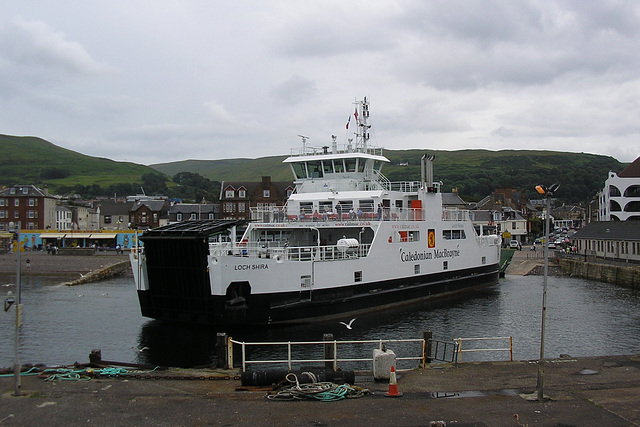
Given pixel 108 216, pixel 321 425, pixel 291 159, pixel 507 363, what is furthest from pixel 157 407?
pixel 108 216

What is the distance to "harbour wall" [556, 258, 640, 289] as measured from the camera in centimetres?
3700

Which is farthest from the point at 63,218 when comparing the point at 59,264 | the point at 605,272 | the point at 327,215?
the point at 605,272

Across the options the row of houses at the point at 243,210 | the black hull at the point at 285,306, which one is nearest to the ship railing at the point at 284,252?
the black hull at the point at 285,306

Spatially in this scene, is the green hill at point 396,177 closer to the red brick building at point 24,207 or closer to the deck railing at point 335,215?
the red brick building at point 24,207

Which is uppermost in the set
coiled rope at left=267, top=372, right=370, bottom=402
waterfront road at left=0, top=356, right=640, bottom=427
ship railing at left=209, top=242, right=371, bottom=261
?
ship railing at left=209, top=242, right=371, bottom=261

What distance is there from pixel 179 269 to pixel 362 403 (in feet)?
39.6

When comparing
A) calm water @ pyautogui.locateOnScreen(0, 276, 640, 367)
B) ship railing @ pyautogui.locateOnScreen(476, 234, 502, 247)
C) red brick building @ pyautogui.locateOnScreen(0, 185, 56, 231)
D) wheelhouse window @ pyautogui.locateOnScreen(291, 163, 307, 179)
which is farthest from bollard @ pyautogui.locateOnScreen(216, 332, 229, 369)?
red brick building @ pyautogui.locateOnScreen(0, 185, 56, 231)

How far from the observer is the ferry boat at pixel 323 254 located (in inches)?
806

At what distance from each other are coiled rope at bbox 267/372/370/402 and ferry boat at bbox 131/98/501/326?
9380 millimetres

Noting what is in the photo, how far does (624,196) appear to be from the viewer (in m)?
63.9

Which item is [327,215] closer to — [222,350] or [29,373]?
[222,350]

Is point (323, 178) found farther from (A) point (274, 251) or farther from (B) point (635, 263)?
(B) point (635, 263)

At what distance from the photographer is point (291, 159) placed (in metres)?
30.1

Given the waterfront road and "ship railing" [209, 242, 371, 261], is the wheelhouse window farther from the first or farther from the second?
the waterfront road
